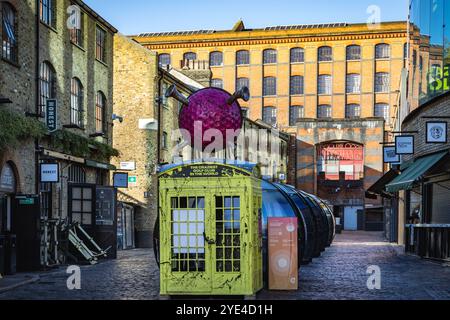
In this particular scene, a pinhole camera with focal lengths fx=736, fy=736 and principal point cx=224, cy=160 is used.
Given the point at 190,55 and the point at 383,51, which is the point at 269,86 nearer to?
the point at 190,55

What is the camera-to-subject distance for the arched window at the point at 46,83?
2327 centimetres

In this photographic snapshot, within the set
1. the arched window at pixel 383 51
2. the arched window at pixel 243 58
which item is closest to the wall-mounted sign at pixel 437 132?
the arched window at pixel 383 51

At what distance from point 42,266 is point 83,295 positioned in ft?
19.6

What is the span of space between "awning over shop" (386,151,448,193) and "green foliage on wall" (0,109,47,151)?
11.4 m

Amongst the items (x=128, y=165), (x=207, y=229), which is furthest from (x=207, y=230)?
(x=128, y=165)

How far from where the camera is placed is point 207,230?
43.3 feet

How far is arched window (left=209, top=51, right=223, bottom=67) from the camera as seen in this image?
7450 centimetres

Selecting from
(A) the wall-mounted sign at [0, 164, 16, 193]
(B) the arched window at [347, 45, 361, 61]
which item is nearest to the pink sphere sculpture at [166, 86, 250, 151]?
(A) the wall-mounted sign at [0, 164, 16, 193]

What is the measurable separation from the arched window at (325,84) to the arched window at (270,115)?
4.88 m

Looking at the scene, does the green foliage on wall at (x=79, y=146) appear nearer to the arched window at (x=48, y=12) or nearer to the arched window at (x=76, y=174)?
the arched window at (x=76, y=174)

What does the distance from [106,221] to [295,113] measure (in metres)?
48.1
